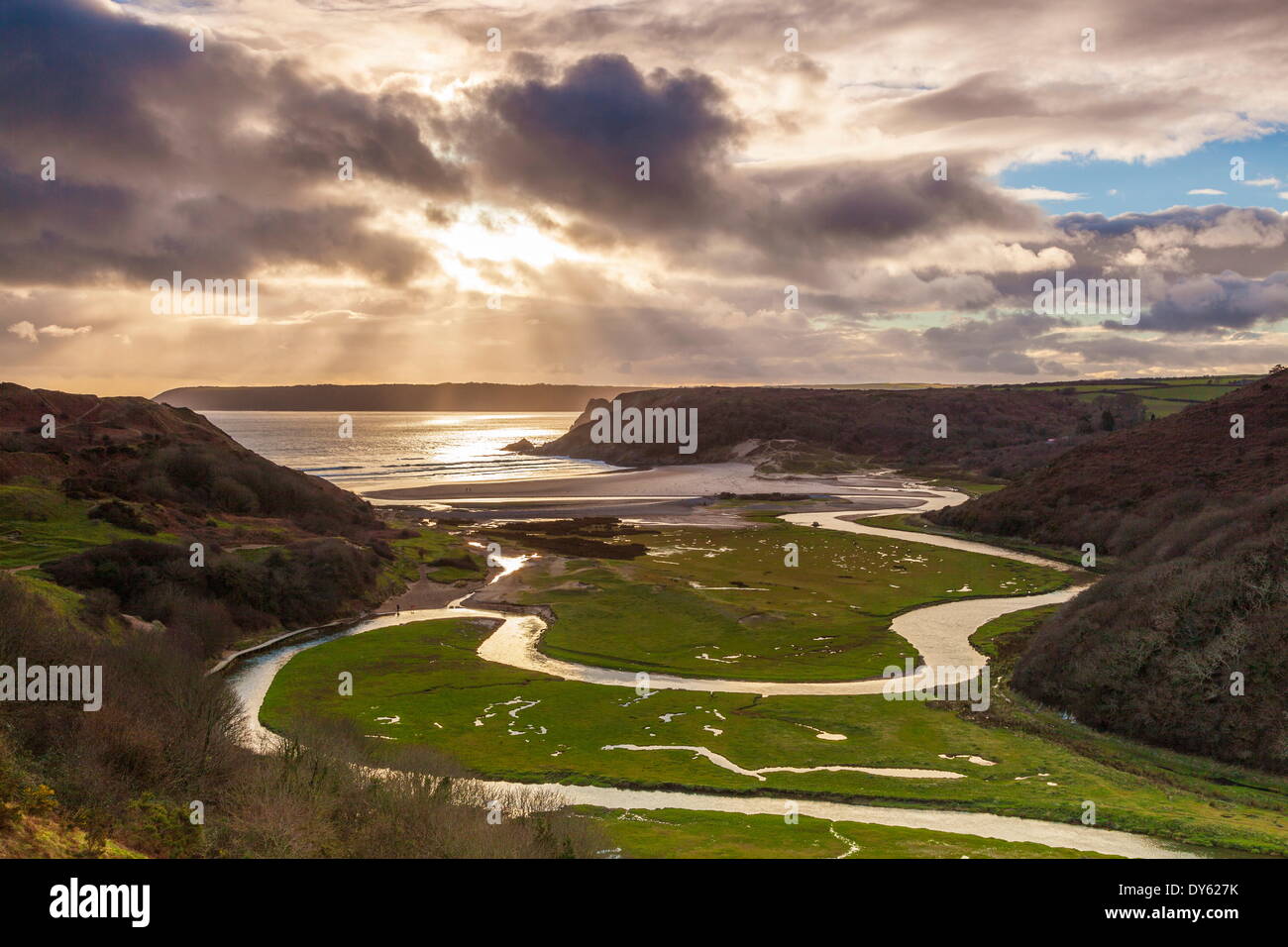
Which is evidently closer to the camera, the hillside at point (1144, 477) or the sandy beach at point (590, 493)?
the hillside at point (1144, 477)

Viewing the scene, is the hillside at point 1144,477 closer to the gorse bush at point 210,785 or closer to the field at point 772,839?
the field at point 772,839

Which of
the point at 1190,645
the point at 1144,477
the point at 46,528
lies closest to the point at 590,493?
the point at 1144,477

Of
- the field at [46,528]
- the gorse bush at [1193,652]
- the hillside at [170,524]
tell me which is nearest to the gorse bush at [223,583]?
the hillside at [170,524]

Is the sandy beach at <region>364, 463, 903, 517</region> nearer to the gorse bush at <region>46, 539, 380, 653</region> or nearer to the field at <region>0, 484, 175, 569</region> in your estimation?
the gorse bush at <region>46, 539, 380, 653</region>

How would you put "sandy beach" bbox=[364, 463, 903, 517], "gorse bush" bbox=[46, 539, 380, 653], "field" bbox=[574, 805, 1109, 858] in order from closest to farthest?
"field" bbox=[574, 805, 1109, 858] < "gorse bush" bbox=[46, 539, 380, 653] < "sandy beach" bbox=[364, 463, 903, 517]

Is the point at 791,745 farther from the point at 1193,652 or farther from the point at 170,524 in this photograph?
the point at 170,524

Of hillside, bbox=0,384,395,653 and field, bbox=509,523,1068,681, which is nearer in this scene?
hillside, bbox=0,384,395,653

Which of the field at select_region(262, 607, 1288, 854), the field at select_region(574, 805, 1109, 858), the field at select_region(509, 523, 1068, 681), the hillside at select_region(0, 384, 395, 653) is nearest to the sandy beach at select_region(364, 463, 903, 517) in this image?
the hillside at select_region(0, 384, 395, 653)

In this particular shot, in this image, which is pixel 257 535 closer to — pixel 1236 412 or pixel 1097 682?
pixel 1097 682
